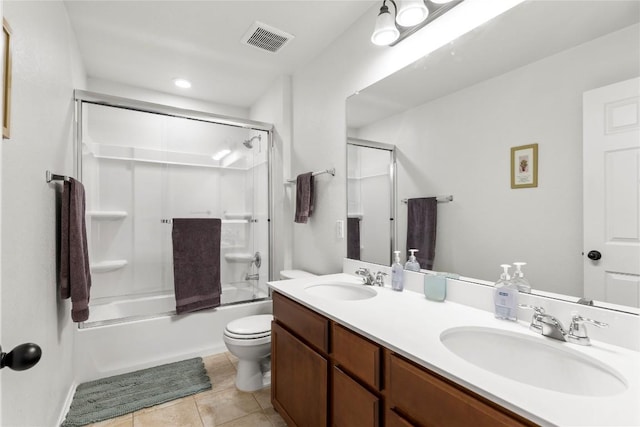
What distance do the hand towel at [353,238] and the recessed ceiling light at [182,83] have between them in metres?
2.20

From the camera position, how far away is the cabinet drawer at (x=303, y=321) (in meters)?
1.30

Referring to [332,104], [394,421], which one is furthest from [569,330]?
[332,104]

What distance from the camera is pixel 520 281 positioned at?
1.16 m

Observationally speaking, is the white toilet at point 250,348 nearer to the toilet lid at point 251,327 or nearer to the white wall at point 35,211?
the toilet lid at point 251,327

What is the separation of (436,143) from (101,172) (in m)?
2.68

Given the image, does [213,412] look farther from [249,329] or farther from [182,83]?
[182,83]

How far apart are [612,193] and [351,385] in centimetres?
109

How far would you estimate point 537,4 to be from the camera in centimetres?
114

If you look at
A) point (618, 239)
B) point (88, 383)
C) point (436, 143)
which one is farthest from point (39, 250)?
point (618, 239)

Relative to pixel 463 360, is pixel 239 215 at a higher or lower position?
higher

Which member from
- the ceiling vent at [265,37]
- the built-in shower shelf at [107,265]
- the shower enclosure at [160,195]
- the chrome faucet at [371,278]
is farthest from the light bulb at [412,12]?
the built-in shower shelf at [107,265]

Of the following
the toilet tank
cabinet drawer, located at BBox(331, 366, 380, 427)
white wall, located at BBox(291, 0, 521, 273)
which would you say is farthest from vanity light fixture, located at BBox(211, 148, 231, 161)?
cabinet drawer, located at BBox(331, 366, 380, 427)

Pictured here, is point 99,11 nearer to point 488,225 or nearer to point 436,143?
point 436,143

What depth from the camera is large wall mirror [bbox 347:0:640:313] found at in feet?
3.12
